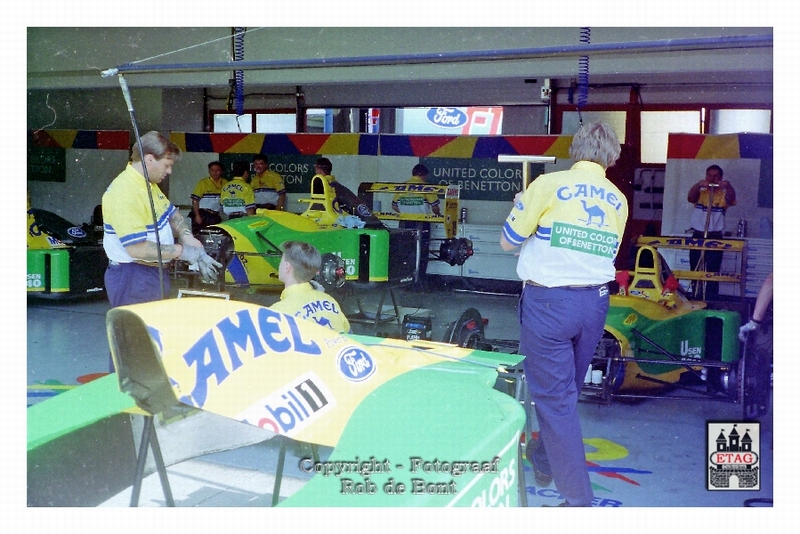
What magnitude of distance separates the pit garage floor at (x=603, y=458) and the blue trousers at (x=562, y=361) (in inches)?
16.9

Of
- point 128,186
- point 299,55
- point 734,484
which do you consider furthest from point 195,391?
point 299,55

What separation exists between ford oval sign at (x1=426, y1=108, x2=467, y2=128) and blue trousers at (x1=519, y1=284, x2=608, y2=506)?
909 cm

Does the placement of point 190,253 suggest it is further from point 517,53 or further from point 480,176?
point 480,176

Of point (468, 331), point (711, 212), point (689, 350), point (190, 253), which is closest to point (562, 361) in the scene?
point (468, 331)

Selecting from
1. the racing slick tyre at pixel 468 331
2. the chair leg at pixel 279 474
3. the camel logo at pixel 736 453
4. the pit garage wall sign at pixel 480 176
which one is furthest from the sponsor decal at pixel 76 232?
the camel logo at pixel 736 453

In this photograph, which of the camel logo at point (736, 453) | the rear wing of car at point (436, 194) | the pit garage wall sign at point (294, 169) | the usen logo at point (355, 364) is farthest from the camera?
the pit garage wall sign at point (294, 169)

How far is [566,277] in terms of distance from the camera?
3.52 metres

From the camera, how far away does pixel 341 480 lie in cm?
271

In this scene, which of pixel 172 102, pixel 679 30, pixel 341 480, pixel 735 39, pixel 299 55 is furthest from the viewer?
pixel 172 102

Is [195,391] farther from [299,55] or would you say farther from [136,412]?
[299,55]

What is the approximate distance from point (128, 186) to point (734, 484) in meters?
2.96

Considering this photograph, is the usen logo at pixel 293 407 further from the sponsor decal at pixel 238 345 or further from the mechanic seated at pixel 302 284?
the mechanic seated at pixel 302 284

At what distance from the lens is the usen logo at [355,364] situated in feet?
9.70

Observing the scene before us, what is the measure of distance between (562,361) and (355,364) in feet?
3.21
